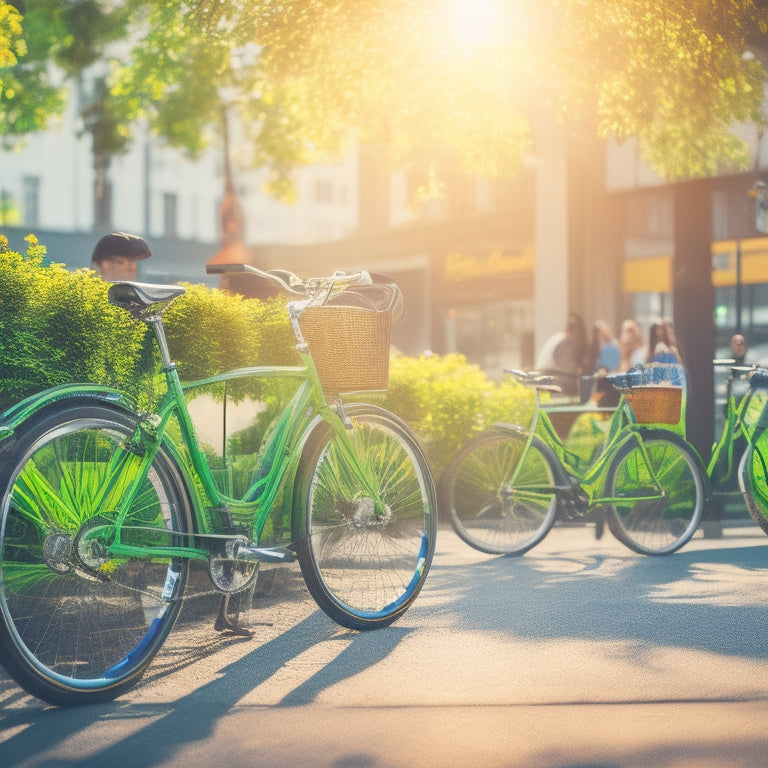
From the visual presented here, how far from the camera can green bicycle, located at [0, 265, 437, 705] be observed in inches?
151

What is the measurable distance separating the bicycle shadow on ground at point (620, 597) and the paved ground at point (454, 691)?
0.06ft

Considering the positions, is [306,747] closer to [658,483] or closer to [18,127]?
[658,483]

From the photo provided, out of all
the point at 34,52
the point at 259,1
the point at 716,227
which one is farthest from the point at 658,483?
the point at 34,52

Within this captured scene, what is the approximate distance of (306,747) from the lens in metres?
3.62

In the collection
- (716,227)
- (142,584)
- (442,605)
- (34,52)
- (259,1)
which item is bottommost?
(442,605)

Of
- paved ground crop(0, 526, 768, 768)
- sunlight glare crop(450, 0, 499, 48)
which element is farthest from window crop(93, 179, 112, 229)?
paved ground crop(0, 526, 768, 768)

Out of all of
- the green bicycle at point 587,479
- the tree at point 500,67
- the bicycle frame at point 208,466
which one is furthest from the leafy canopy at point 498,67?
the bicycle frame at point 208,466

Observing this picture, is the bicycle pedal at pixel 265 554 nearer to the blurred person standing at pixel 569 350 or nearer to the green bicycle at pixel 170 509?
the green bicycle at pixel 170 509

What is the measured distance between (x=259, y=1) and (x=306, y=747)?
335 inches

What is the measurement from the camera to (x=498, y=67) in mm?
12023

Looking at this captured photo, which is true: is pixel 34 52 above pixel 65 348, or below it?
above

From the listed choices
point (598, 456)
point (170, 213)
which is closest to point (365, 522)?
point (598, 456)

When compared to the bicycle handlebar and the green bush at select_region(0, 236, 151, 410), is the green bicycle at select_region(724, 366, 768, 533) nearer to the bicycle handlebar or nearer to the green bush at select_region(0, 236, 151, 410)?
the bicycle handlebar

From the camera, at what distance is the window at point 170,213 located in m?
67.8
